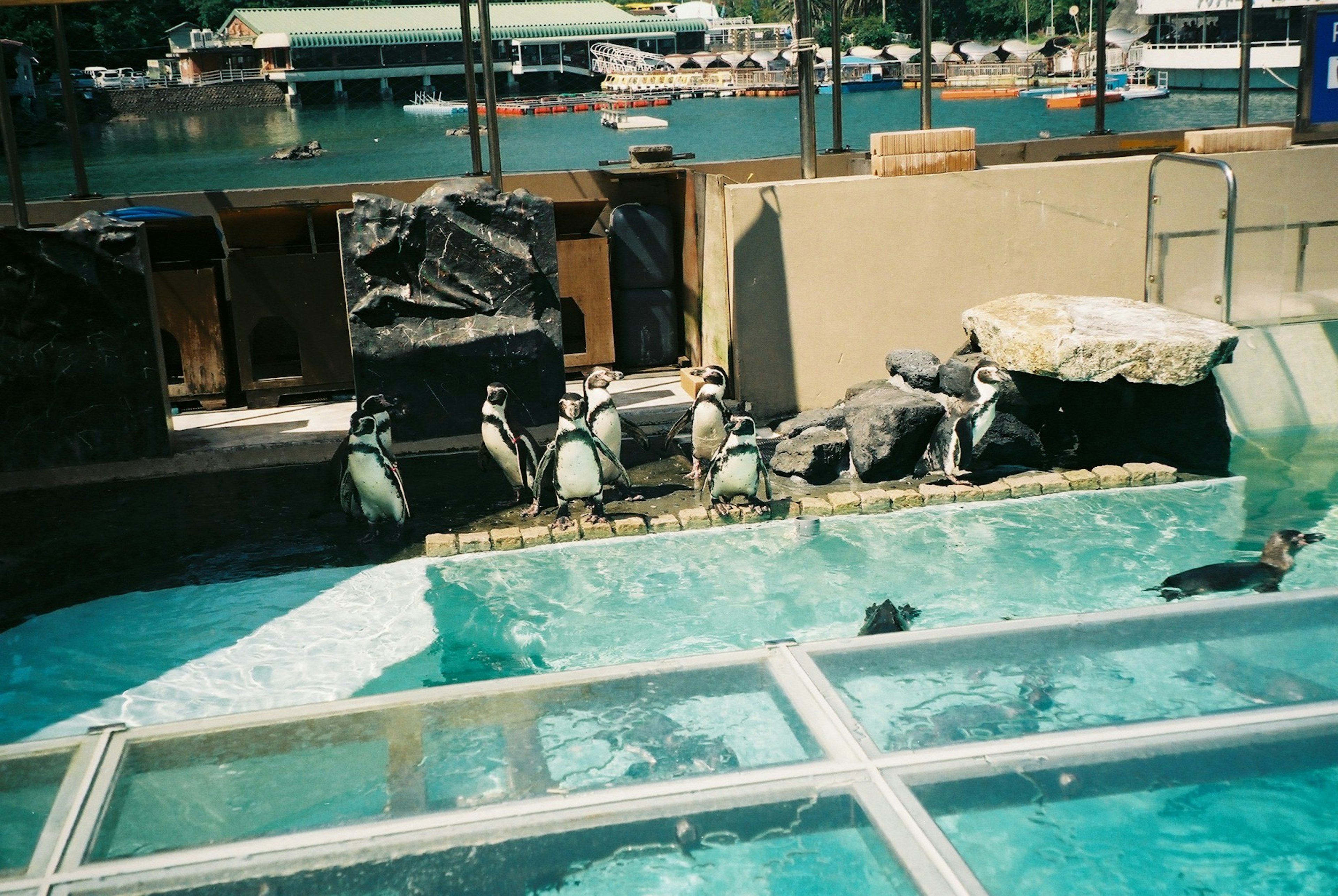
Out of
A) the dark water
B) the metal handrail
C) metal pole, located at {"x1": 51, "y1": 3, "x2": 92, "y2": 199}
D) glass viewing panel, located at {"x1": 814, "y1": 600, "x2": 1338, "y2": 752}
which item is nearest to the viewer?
glass viewing panel, located at {"x1": 814, "y1": 600, "x2": 1338, "y2": 752}

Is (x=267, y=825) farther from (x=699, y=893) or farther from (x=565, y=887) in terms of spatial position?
(x=699, y=893)

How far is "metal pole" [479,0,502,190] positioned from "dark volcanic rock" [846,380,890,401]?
9.31ft

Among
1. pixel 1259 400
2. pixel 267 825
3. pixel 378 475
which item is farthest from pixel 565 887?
pixel 1259 400

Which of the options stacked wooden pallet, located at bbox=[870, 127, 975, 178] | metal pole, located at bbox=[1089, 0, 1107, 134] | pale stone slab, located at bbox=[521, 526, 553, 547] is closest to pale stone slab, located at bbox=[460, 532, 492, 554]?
pale stone slab, located at bbox=[521, 526, 553, 547]

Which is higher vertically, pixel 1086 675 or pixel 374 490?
pixel 1086 675

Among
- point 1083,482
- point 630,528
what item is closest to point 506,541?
point 630,528

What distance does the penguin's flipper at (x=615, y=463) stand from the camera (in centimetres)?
705

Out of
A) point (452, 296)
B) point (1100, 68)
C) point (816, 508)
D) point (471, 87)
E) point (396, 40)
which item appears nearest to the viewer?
point (816, 508)

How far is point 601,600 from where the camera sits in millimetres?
6141

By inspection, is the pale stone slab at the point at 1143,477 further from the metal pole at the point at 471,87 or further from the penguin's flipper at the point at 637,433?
the metal pole at the point at 471,87

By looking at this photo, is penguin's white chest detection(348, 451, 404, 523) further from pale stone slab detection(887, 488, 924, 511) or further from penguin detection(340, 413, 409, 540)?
pale stone slab detection(887, 488, 924, 511)

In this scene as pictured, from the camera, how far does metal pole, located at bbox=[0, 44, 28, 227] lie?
8477 millimetres

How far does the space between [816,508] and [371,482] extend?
2.54 m

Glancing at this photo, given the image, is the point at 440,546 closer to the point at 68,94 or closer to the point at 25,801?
the point at 25,801
